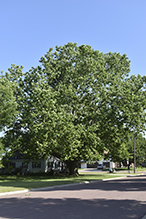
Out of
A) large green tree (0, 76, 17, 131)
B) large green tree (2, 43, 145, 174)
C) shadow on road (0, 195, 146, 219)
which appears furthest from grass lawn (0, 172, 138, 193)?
shadow on road (0, 195, 146, 219)

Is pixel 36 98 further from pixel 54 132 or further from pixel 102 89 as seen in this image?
pixel 102 89

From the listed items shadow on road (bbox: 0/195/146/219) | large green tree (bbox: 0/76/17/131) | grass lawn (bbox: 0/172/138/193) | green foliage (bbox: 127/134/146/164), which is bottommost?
grass lawn (bbox: 0/172/138/193)

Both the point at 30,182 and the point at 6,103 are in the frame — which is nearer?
the point at 30,182

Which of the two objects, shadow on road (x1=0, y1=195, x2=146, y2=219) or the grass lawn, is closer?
shadow on road (x1=0, y1=195, x2=146, y2=219)

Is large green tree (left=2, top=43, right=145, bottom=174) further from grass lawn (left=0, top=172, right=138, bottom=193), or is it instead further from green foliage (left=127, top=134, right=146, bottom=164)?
green foliage (left=127, top=134, right=146, bottom=164)

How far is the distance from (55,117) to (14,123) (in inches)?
331

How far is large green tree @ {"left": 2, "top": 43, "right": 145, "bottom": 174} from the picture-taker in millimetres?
28938

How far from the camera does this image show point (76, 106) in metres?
31.5

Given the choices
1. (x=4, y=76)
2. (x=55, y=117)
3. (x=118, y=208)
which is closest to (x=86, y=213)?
(x=118, y=208)

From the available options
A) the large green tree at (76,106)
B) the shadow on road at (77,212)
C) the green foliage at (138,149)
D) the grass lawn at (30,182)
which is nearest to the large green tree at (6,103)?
the large green tree at (76,106)

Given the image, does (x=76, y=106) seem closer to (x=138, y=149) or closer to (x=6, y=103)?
(x=6, y=103)

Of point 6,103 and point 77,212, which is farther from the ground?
point 6,103

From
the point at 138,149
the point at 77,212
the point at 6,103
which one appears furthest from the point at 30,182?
the point at 138,149

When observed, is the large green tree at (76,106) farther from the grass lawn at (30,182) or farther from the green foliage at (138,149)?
the green foliage at (138,149)
